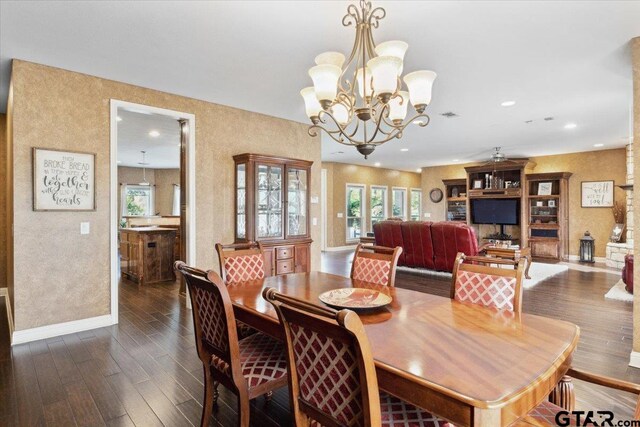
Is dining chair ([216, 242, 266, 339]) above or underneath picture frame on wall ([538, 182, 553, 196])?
underneath

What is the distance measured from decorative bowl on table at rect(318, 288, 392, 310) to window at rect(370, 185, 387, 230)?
9.25 m

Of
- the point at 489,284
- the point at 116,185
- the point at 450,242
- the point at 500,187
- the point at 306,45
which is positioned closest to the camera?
the point at 489,284

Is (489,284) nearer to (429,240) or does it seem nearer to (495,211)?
(429,240)

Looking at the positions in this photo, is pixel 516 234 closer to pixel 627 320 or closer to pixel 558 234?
pixel 558 234

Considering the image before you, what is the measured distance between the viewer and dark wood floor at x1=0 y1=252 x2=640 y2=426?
213 centimetres

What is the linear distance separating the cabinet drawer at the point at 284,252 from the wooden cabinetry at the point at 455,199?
7.40 m

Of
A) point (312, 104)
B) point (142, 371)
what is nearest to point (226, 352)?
point (142, 371)

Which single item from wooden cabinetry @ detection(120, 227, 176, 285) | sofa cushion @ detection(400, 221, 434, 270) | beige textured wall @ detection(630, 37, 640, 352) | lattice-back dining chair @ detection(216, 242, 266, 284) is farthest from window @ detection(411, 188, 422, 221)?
lattice-back dining chair @ detection(216, 242, 266, 284)

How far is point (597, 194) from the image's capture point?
8227 millimetres

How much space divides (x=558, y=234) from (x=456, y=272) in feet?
26.3

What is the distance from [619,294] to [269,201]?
199 inches

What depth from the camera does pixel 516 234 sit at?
9.30m

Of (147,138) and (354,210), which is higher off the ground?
(147,138)

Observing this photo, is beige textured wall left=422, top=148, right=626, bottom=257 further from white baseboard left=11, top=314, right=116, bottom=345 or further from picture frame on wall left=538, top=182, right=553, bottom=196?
white baseboard left=11, top=314, right=116, bottom=345
